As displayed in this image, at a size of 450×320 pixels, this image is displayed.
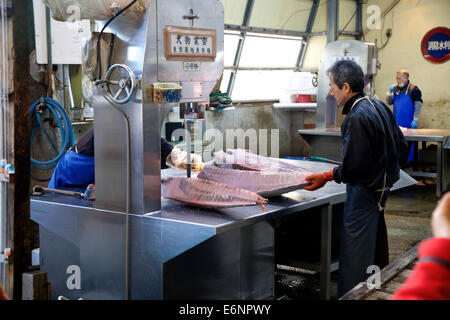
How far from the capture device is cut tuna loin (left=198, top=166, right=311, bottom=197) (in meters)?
3.06

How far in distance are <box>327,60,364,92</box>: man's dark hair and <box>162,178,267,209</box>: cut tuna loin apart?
0.86m

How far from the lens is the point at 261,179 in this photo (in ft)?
10.4

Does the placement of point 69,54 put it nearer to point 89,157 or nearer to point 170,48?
point 89,157

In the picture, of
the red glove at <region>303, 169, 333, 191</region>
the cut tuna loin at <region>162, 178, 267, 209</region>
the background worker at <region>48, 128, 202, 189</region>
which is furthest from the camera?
the background worker at <region>48, 128, 202, 189</region>

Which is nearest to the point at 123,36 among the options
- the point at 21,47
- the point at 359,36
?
the point at 21,47

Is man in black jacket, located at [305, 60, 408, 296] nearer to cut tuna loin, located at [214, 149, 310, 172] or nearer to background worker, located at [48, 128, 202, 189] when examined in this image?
cut tuna loin, located at [214, 149, 310, 172]

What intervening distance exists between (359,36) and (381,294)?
9.91m

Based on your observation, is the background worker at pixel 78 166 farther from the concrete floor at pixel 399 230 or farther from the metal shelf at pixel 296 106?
the metal shelf at pixel 296 106

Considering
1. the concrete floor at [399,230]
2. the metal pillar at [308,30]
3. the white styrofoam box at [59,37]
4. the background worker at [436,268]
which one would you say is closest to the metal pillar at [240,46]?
the metal pillar at [308,30]

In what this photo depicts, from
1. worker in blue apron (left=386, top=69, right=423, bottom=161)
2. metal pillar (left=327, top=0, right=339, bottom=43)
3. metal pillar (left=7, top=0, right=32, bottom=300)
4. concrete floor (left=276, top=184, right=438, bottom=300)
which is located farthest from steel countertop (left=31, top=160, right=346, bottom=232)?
metal pillar (left=327, top=0, right=339, bottom=43)

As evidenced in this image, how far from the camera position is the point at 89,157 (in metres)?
3.45

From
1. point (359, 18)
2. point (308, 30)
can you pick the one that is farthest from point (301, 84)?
point (359, 18)

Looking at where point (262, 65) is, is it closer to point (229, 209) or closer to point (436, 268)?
point (229, 209)
